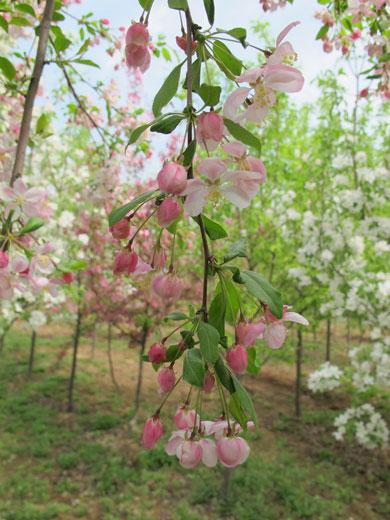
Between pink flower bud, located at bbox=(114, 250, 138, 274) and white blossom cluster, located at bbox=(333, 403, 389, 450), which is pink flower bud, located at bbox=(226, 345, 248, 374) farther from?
white blossom cluster, located at bbox=(333, 403, 389, 450)

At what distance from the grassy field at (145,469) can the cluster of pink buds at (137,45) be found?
4.59 m

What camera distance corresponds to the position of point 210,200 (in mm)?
689

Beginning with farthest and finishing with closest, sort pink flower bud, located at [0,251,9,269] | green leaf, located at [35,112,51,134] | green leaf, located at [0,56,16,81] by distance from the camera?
green leaf, located at [35,112,51,134], green leaf, located at [0,56,16,81], pink flower bud, located at [0,251,9,269]

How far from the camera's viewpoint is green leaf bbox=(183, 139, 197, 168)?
62 cm

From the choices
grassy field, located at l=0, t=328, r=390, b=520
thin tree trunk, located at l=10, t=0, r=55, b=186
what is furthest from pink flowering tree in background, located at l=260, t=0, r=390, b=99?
grassy field, located at l=0, t=328, r=390, b=520

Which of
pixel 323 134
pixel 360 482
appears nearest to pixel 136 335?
pixel 360 482

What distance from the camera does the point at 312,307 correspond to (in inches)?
265

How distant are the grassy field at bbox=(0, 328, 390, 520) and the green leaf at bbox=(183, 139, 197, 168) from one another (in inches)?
182

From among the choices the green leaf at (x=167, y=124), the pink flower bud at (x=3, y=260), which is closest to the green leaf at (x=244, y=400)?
the green leaf at (x=167, y=124)

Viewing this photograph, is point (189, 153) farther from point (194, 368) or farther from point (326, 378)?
point (326, 378)

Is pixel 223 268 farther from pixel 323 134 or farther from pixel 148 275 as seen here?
pixel 323 134

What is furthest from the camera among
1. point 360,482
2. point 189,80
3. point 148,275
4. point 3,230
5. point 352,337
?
point 352,337

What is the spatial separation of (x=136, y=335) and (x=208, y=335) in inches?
240

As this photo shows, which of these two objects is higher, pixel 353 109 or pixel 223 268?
pixel 353 109
